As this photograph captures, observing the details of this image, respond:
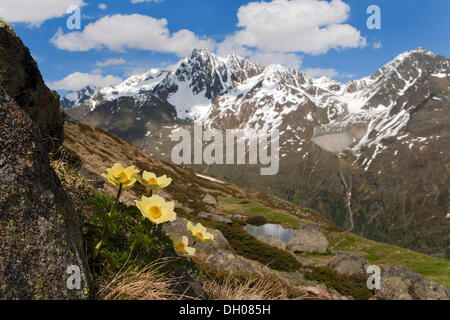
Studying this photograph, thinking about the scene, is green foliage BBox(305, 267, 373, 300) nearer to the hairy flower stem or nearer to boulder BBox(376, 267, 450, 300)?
boulder BBox(376, 267, 450, 300)

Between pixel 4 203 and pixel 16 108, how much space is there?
3.29ft

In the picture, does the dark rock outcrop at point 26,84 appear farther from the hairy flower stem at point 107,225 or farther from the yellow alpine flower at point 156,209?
the yellow alpine flower at point 156,209

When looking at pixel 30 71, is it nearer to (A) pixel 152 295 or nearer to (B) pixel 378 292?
(A) pixel 152 295

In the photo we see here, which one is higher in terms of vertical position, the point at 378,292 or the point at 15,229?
the point at 15,229

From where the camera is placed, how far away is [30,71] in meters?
9.02

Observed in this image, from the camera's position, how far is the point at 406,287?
78.9ft

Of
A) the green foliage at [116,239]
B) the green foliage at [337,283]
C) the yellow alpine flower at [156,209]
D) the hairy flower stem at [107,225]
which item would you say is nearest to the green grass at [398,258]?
the green foliage at [337,283]

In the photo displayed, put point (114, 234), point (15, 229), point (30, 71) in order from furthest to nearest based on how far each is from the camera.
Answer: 1. point (30, 71)
2. point (114, 234)
3. point (15, 229)

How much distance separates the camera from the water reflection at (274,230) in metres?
50.4

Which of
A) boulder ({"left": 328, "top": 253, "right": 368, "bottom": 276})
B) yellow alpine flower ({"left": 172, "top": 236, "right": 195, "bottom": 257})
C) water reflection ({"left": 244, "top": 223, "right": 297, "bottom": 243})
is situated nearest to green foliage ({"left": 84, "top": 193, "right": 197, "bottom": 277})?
yellow alpine flower ({"left": 172, "top": 236, "right": 195, "bottom": 257})

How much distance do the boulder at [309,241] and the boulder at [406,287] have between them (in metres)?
16.6

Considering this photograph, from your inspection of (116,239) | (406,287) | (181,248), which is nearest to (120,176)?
(116,239)

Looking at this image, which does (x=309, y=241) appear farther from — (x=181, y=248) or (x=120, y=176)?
(x=120, y=176)
